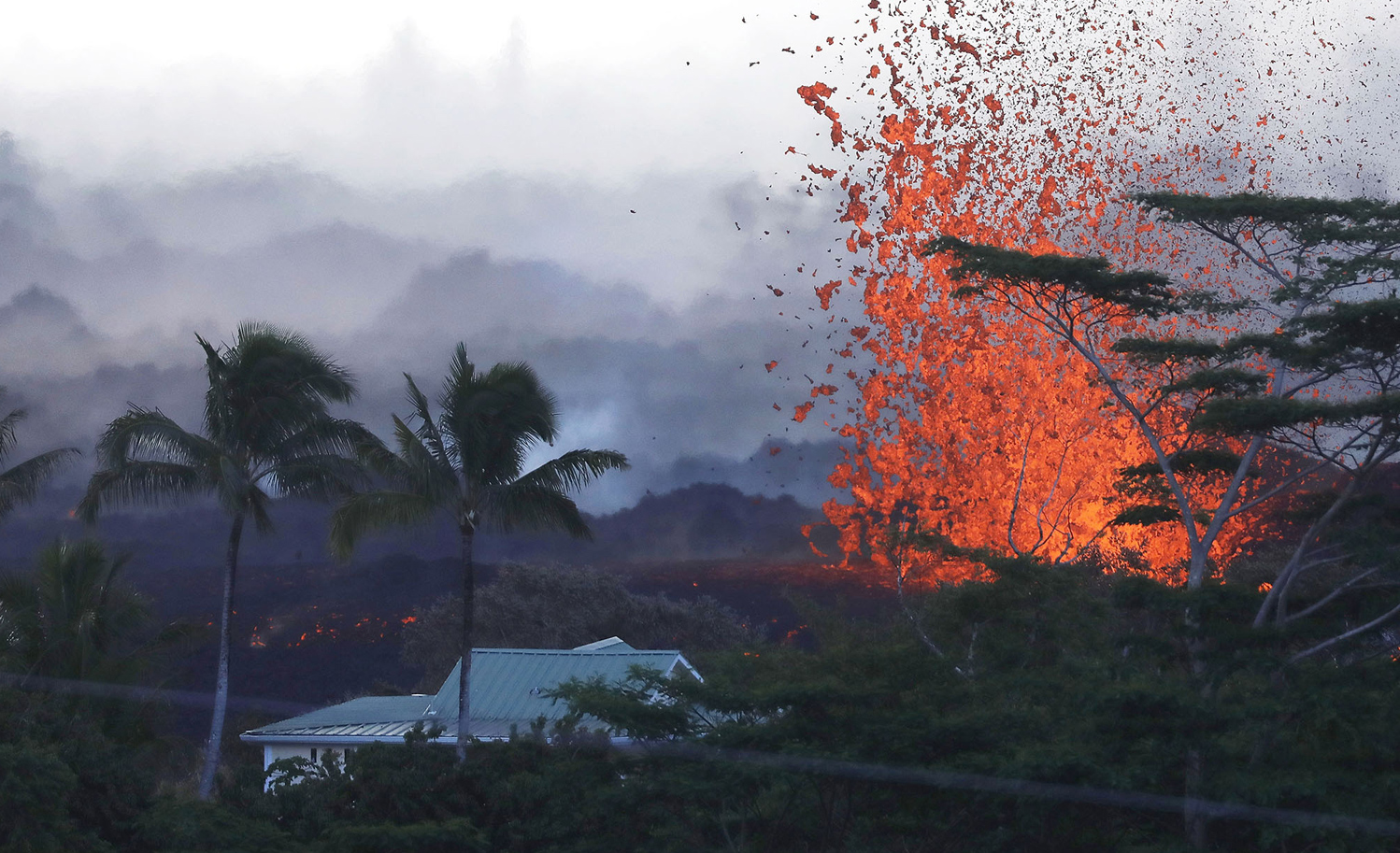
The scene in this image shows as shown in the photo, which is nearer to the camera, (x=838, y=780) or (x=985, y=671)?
(x=838, y=780)

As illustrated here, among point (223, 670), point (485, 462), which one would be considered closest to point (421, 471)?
point (485, 462)

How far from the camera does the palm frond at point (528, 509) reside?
24141 mm

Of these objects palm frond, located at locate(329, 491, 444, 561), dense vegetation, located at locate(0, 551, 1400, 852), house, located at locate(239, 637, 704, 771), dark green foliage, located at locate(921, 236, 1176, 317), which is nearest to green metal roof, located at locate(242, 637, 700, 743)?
house, located at locate(239, 637, 704, 771)

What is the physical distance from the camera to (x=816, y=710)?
1517 cm

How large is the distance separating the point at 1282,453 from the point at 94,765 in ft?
60.1

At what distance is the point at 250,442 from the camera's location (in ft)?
81.4

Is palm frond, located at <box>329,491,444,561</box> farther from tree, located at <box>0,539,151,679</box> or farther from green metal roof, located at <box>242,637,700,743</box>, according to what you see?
tree, located at <box>0,539,151,679</box>

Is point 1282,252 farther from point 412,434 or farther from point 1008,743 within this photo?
point 412,434

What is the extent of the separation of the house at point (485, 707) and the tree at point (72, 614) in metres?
4.22

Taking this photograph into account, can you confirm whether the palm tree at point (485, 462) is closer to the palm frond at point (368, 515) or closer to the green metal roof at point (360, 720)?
the palm frond at point (368, 515)

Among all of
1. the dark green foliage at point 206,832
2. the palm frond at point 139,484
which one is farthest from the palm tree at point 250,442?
the dark green foliage at point 206,832

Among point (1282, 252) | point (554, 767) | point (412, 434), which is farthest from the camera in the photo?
point (412, 434)

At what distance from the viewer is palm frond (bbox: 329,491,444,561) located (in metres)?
23.2

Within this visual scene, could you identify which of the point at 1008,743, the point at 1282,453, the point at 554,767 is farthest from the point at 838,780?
the point at 1282,453
